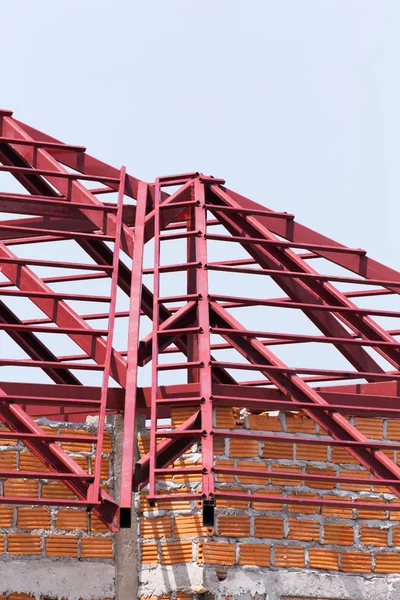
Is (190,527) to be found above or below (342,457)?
below

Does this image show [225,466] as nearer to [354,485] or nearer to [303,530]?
[303,530]

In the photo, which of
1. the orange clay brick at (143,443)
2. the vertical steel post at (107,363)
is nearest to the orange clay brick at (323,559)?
the orange clay brick at (143,443)

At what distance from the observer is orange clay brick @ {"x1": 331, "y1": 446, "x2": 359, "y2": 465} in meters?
11.7

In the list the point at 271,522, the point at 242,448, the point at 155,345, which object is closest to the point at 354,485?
the point at 271,522

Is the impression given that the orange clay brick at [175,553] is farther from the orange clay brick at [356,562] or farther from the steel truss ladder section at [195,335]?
the orange clay brick at [356,562]

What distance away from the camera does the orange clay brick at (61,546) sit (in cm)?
1115

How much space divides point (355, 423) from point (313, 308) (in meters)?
1.11

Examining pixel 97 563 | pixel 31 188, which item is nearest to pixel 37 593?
pixel 97 563

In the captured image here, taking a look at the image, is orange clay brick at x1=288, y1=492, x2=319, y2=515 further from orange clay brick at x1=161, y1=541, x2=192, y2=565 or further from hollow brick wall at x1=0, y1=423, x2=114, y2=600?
hollow brick wall at x1=0, y1=423, x2=114, y2=600

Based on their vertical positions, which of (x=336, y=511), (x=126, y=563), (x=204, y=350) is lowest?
(x=126, y=563)

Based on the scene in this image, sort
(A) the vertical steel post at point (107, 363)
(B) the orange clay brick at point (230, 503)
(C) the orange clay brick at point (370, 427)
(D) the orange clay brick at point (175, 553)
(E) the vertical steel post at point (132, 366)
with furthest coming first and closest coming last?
(C) the orange clay brick at point (370, 427)
(B) the orange clay brick at point (230, 503)
(D) the orange clay brick at point (175, 553)
(A) the vertical steel post at point (107, 363)
(E) the vertical steel post at point (132, 366)

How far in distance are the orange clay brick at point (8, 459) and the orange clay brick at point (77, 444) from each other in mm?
444

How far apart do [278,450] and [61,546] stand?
2013mm

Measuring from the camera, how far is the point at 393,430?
12.0 metres
